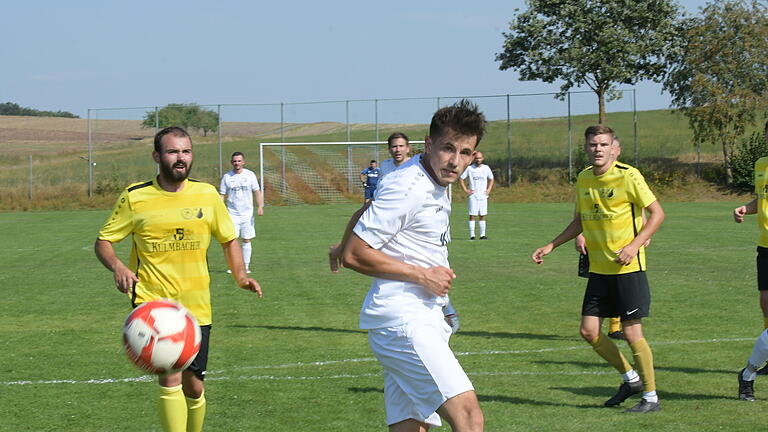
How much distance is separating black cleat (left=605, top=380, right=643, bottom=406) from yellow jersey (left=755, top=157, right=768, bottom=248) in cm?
197

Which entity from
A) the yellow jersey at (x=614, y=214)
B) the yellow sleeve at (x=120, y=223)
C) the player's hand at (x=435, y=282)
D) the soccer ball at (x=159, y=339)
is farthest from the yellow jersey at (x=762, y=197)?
the yellow sleeve at (x=120, y=223)

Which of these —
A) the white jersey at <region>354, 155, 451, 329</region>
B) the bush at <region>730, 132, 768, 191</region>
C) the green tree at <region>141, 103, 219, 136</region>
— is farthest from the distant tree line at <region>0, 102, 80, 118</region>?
the white jersey at <region>354, 155, 451, 329</region>

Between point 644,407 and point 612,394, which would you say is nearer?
point 644,407

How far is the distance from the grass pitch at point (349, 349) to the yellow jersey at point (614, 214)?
3.40 feet

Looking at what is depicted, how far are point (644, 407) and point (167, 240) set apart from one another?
3.47 meters

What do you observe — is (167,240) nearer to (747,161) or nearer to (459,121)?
(459,121)

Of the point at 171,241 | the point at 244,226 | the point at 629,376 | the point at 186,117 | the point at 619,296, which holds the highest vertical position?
the point at 186,117

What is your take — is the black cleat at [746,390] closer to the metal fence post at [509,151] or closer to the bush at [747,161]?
the bush at [747,161]

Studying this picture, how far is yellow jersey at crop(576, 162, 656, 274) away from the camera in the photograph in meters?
6.65

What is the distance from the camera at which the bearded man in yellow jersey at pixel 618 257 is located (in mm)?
6473

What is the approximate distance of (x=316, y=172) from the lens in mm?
41750

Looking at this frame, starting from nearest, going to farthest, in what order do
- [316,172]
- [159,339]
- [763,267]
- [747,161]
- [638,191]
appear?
[159,339]
[638,191]
[763,267]
[747,161]
[316,172]

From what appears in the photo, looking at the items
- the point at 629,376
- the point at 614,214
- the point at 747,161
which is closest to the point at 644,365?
the point at 629,376

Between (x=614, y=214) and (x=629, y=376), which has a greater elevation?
(x=614, y=214)
